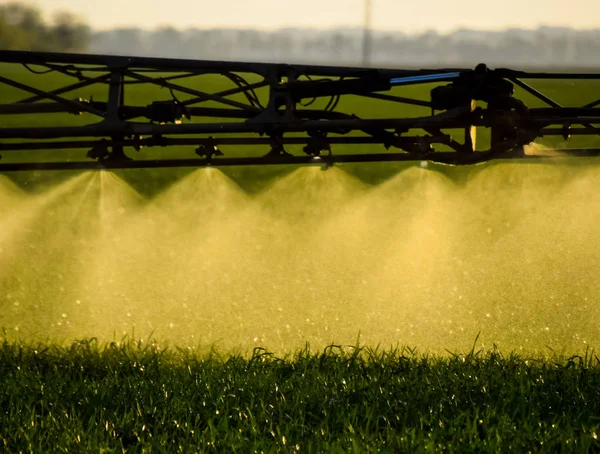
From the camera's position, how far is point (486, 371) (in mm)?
9914

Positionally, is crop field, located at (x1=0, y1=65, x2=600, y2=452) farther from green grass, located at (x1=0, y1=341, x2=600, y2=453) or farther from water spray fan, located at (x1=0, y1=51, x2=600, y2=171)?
water spray fan, located at (x1=0, y1=51, x2=600, y2=171)

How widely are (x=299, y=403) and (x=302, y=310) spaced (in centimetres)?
545

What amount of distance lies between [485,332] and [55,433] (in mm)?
6928

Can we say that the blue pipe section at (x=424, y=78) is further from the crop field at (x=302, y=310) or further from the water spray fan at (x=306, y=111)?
the crop field at (x=302, y=310)

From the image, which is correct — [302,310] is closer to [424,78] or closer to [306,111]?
[306,111]

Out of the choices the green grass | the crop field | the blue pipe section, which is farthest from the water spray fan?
the green grass

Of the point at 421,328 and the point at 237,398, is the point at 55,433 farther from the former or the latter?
the point at 421,328

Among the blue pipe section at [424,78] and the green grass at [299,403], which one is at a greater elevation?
the blue pipe section at [424,78]

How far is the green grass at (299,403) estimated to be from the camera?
7.81m

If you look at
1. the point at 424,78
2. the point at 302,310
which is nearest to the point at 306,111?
the point at 424,78

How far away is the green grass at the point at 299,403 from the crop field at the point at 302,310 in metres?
0.03

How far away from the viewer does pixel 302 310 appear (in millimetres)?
14133

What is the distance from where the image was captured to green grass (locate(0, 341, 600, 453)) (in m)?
7.81

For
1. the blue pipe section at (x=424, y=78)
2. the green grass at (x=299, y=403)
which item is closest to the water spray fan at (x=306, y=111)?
the blue pipe section at (x=424, y=78)
